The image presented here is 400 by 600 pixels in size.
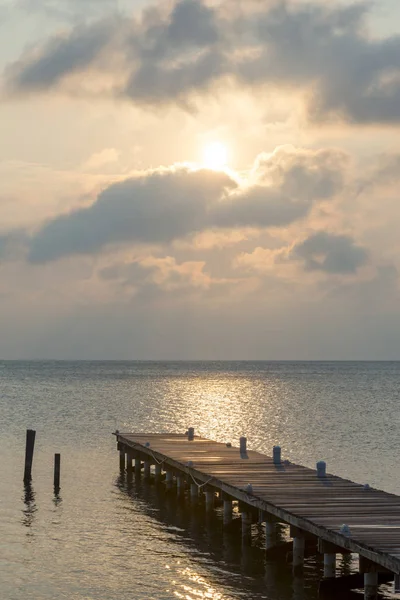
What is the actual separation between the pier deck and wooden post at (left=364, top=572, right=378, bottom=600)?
0.36m

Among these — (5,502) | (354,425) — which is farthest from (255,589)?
(354,425)

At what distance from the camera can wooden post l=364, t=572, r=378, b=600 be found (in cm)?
1938

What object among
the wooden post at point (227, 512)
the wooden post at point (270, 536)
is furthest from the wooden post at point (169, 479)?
the wooden post at point (270, 536)

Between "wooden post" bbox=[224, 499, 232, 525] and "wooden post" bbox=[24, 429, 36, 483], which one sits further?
"wooden post" bbox=[24, 429, 36, 483]

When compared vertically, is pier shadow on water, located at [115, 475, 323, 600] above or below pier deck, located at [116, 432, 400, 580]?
below

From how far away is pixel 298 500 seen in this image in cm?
2402

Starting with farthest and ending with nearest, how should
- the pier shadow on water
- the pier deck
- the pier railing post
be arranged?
the pier railing post, the pier shadow on water, the pier deck

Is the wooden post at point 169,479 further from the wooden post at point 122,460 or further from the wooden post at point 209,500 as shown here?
the wooden post at point 122,460

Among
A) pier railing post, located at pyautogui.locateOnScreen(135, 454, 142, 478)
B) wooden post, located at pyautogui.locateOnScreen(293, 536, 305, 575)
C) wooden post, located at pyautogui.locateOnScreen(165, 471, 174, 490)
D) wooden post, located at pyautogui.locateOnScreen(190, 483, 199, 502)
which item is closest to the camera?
wooden post, located at pyautogui.locateOnScreen(293, 536, 305, 575)

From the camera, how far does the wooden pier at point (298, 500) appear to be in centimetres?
1934

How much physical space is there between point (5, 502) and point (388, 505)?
15291 millimetres

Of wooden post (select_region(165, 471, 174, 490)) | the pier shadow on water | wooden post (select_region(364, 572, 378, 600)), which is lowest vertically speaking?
the pier shadow on water

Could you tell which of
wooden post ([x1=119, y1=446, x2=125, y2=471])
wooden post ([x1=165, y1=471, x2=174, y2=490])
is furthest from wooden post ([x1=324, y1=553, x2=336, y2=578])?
wooden post ([x1=119, y1=446, x2=125, y2=471])

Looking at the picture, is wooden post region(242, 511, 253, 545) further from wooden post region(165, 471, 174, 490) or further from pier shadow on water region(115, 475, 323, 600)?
wooden post region(165, 471, 174, 490)
